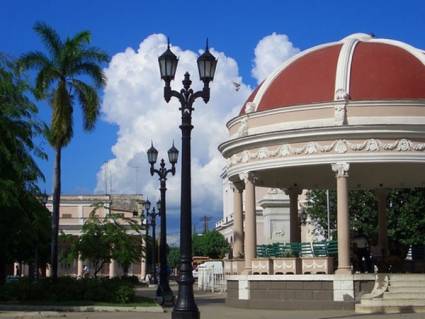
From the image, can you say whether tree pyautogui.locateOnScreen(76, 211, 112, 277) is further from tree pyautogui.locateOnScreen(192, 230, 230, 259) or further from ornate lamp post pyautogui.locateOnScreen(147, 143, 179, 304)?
tree pyautogui.locateOnScreen(192, 230, 230, 259)

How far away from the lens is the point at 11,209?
101ft

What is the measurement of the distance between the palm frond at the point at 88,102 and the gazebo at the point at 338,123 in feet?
22.8

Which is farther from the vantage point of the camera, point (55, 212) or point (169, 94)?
point (55, 212)

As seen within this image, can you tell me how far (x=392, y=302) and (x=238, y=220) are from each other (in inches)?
337

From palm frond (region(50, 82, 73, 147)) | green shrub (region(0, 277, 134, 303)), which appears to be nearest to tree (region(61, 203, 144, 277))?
palm frond (region(50, 82, 73, 147))

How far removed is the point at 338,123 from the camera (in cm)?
2764

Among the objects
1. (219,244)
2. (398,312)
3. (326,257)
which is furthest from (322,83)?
(219,244)

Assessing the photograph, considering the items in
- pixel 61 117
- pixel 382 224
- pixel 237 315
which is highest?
pixel 61 117

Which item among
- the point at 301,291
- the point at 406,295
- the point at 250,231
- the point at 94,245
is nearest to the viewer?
the point at 406,295

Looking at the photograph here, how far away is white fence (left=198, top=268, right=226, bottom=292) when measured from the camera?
51.8 meters

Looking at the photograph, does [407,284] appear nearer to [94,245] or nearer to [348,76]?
[348,76]

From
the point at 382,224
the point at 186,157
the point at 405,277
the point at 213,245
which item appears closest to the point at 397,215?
the point at 382,224

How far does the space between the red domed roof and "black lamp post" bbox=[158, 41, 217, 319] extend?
10279 millimetres

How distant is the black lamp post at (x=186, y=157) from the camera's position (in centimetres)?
1794
